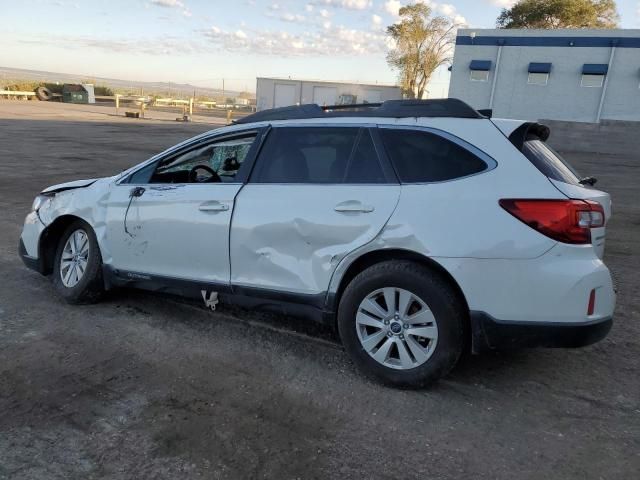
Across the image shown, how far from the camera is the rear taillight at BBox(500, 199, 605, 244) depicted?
3070 millimetres

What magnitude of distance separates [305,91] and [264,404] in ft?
193

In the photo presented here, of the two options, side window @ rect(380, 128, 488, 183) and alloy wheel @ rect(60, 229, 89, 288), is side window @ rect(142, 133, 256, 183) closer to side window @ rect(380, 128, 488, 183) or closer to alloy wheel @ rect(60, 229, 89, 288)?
alloy wheel @ rect(60, 229, 89, 288)

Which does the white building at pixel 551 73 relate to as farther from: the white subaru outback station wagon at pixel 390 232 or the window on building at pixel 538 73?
the white subaru outback station wagon at pixel 390 232

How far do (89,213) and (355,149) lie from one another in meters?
2.41

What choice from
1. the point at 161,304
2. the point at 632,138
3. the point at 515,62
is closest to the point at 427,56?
the point at 515,62

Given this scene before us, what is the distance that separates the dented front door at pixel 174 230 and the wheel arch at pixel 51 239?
64 centimetres

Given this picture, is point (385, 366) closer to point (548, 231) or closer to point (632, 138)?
point (548, 231)

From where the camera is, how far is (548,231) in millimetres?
3070

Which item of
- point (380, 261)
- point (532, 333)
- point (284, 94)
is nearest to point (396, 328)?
point (380, 261)

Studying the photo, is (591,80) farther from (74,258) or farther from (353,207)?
(74,258)

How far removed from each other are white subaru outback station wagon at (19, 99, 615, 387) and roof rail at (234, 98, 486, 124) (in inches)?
0.5

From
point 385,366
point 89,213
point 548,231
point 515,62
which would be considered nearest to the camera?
point 548,231

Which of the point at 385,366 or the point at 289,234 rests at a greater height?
the point at 289,234

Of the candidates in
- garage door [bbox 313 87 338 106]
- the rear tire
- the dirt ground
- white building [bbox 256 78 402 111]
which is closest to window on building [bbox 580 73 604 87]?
white building [bbox 256 78 402 111]
